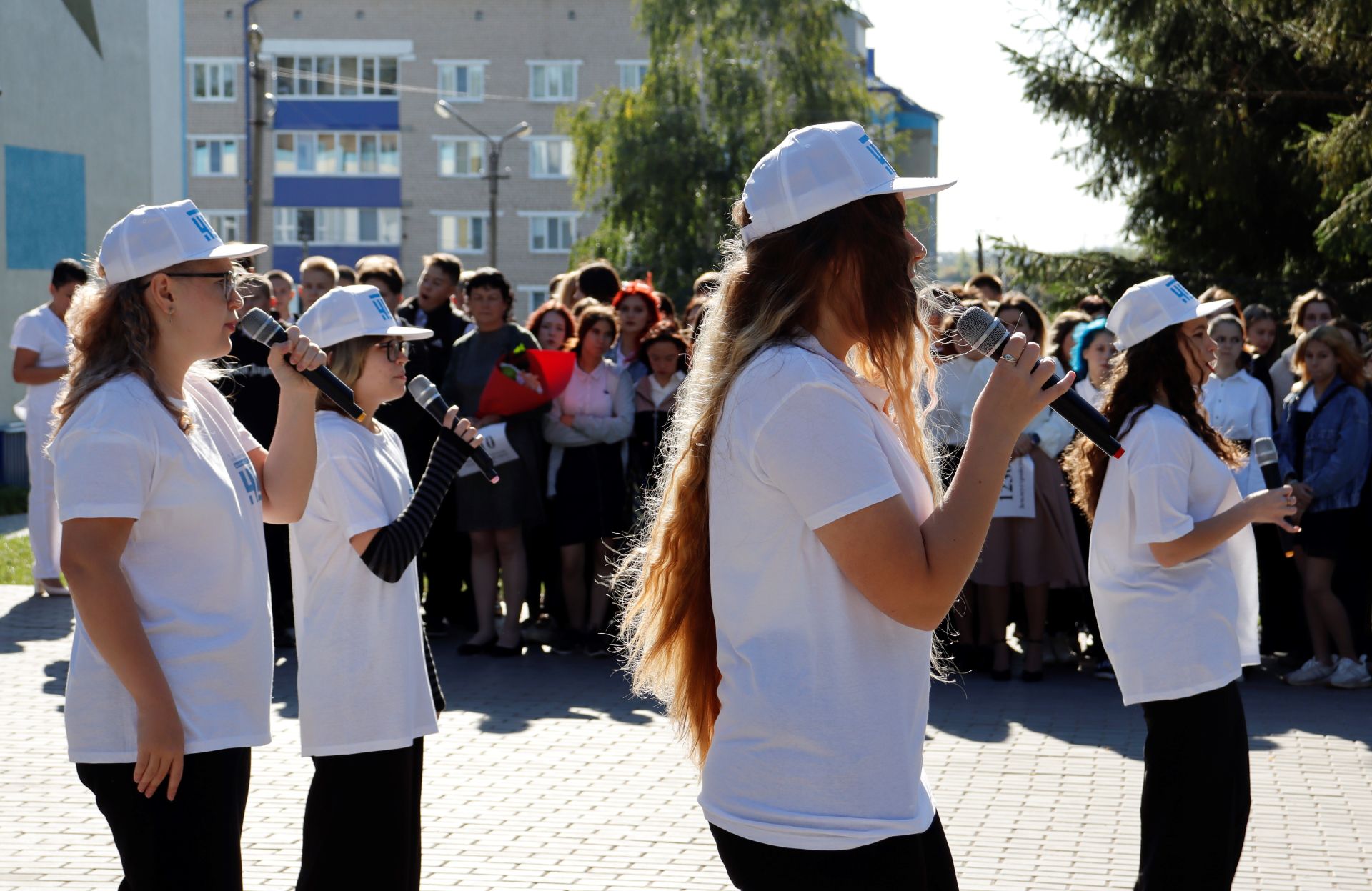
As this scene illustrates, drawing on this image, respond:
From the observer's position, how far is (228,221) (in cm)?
6625

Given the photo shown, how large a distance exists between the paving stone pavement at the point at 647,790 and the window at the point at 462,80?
2244 inches

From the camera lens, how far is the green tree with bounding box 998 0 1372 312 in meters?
16.1

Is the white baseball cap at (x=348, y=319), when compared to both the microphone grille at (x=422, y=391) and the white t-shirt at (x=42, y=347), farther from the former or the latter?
the white t-shirt at (x=42, y=347)

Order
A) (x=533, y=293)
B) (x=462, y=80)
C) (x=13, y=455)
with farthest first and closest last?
1. (x=462, y=80)
2. (x=533, y=293)
3. (x=13, y=455)

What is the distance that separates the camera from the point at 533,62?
6291 cm

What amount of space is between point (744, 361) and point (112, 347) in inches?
64.7

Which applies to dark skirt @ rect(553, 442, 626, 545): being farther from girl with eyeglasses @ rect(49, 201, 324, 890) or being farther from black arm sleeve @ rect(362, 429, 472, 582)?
girl with eyeglasses @ rect(49, 201, 324, 890)

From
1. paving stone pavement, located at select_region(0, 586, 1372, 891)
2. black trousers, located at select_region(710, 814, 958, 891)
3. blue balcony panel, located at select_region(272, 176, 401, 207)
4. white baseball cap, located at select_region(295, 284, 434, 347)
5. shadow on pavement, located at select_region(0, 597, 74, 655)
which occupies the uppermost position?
blue balcony panel, located at select_region(272, 176, 401, 207)

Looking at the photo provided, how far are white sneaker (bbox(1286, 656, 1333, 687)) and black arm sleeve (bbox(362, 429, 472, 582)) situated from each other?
6534 mm

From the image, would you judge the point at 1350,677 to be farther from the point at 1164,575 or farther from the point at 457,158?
the point at 457,158

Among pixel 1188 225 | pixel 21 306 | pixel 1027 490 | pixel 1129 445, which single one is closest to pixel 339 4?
pixel 21 306

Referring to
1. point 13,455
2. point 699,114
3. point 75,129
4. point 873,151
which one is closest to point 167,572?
point 873,151

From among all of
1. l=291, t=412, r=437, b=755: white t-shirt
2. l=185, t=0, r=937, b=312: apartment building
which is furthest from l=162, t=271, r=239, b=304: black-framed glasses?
l=185, t=0, r=937, b=312: apartment building

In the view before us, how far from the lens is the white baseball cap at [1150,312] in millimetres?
4555
